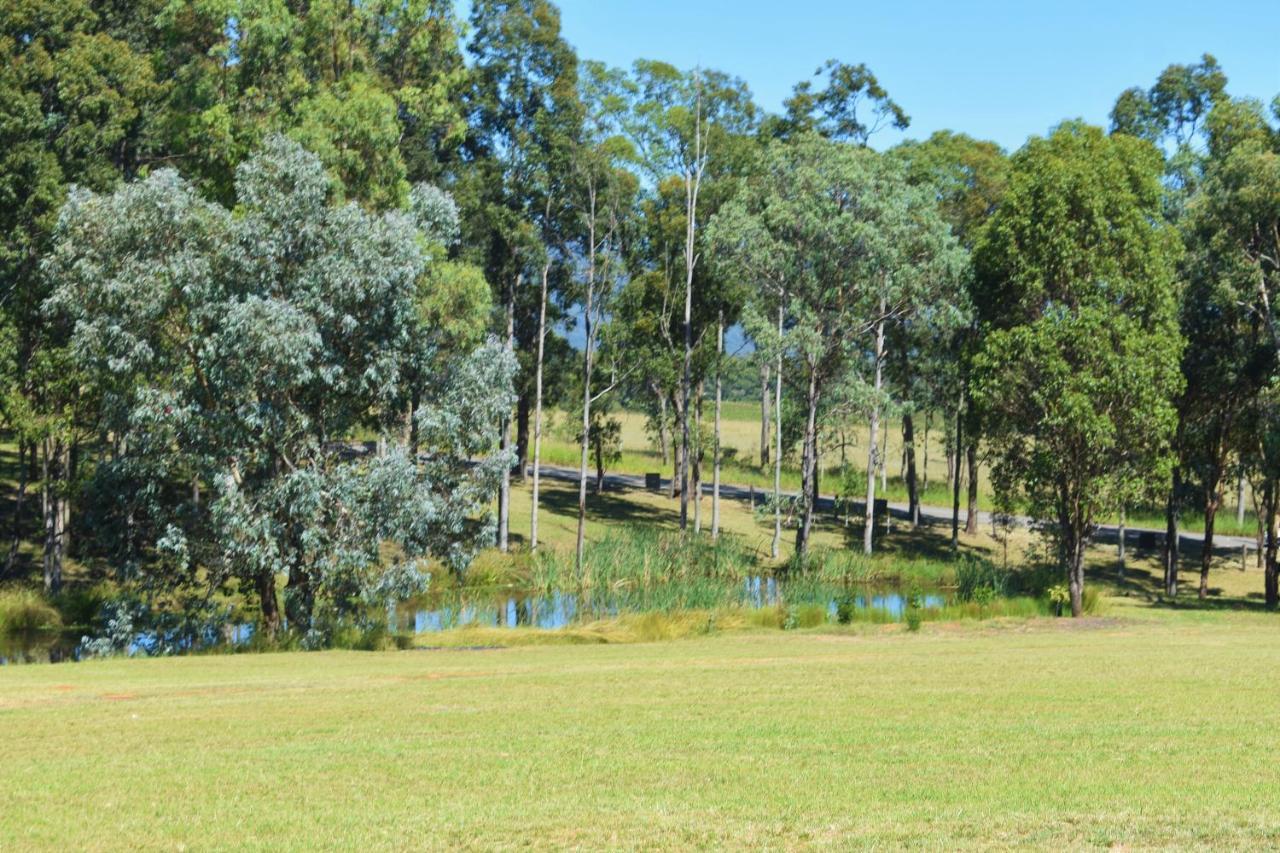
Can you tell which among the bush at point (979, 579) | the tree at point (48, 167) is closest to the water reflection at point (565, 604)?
the bush at point (979, 579)

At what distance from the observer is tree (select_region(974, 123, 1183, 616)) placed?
4025 centimetres

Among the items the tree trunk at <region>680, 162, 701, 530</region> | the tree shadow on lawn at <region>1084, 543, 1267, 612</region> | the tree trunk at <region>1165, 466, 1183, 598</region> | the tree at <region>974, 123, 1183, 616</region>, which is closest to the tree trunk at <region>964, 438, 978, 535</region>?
the tree shadow on lawn at <region>1084, 543, 1267, 612</region>

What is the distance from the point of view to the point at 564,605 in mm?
44500

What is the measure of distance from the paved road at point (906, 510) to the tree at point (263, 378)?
1159 inches

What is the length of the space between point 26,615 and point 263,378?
1221 cm

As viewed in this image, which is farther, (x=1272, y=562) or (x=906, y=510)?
(x=906, y=510)

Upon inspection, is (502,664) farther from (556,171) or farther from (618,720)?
(556,171)

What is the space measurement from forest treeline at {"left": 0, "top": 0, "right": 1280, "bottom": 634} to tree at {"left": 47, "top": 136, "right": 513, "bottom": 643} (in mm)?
102

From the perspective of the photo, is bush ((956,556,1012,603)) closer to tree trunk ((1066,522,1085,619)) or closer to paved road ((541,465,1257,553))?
tree trunk ((1066,522,1085,619))

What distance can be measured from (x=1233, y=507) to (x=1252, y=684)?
63.3 meters

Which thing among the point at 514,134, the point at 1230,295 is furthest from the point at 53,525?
the point at 1230,295

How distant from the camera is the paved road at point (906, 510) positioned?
64269 mm

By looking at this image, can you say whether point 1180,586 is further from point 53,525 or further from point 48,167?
point 48,167

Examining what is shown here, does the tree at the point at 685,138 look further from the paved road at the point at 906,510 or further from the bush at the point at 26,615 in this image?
the bush at the point at 26,615
